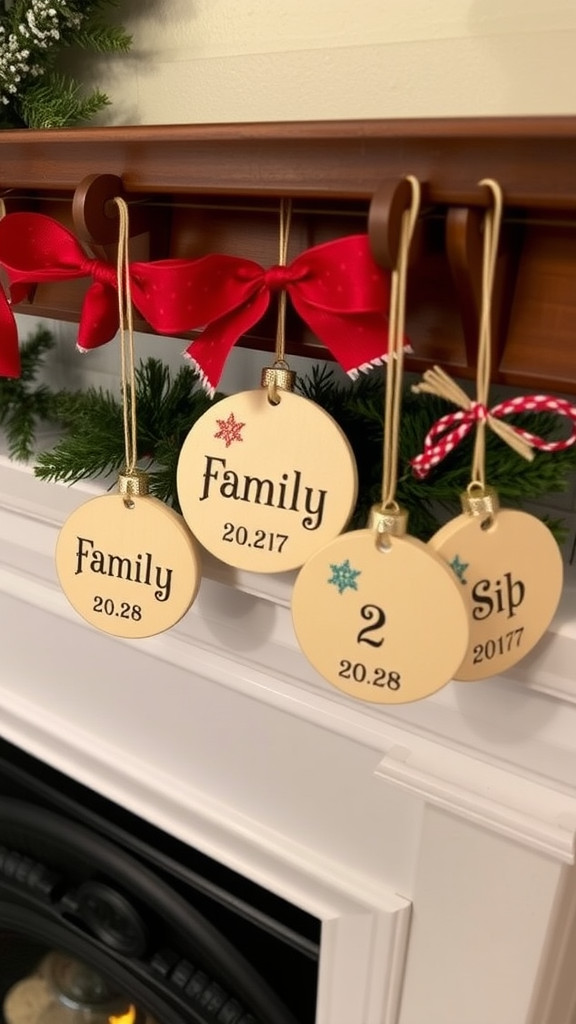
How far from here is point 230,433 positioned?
0.48 m

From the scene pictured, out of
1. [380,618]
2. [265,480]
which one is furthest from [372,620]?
[265,480]

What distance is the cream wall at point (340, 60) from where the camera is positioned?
0.52m

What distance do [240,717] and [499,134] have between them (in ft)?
1.53

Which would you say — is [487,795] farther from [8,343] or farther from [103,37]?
[103,37]

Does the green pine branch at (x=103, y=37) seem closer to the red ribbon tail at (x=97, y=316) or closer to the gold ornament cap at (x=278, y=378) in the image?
the red ribbon tail at (x=97, y=316)

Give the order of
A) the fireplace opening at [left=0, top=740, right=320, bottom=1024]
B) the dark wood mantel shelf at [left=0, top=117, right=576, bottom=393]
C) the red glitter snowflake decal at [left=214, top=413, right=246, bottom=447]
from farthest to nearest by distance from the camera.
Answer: the fireplace opening at [left=0, top=740, right=320, bottom=1024] < the red glitter snowflake decal at [left=214, top=413, right=246, bottom=447] < the dark wood mantel shelf at [left=0, top=117, right=576, bottom=393]

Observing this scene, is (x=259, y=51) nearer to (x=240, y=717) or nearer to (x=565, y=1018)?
(x=240, y=717)

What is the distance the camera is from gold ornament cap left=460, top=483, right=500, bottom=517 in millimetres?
426

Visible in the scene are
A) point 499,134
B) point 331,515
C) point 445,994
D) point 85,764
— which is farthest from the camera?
point 85,764

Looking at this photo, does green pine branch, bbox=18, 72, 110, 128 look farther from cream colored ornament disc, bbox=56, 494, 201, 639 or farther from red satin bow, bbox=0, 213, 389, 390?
cream colored ornament disc, bbox=56, 494, 201, 639

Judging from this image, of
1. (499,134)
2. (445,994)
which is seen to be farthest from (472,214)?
(445,994)

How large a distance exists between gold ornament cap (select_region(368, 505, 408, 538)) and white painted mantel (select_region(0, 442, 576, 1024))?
12 cm

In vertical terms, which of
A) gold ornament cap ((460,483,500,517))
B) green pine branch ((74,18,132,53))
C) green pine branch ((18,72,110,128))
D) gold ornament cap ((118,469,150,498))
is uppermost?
green pine branch ((74,18,132,53))

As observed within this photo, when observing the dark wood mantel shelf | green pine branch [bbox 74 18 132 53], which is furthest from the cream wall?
the dark wood mantel shelf
